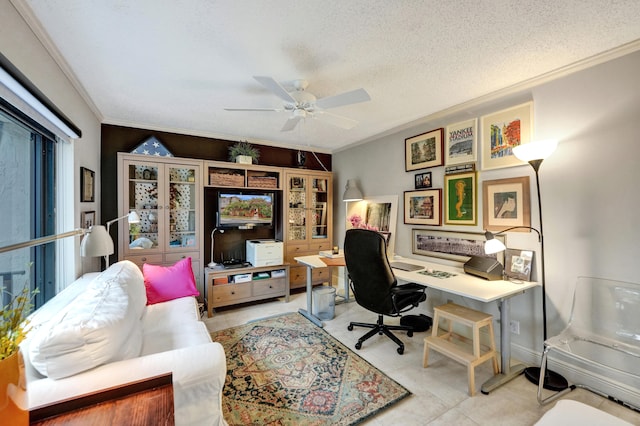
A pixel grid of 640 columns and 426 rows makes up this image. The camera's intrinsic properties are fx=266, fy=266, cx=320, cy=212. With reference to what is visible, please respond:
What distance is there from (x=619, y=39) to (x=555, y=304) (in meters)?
1.90

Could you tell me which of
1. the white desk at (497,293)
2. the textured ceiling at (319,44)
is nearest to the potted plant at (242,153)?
the textured ceiling at (319,44)

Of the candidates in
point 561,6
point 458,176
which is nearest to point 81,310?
point 561,6

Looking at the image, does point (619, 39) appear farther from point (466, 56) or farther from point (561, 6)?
point (466, 56)

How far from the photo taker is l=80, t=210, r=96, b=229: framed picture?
2.45m

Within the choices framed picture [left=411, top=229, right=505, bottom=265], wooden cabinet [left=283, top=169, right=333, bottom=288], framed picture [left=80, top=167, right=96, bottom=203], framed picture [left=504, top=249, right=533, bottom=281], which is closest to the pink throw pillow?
framed picture [left=80, top=167, right=96, bottom=203]

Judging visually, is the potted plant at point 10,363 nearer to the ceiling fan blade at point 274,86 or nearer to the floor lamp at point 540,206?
the ceiling fan blade at point 274,86

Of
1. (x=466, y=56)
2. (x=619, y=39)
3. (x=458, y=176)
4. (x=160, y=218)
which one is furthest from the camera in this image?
(x=160, y=218)

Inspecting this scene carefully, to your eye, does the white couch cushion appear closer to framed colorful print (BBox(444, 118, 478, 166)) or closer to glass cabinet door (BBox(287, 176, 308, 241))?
glass cabinet door (BBox(287, 176, 308, 241))

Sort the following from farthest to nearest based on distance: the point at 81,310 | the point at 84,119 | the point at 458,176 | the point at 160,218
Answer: the point at 160,218, the point at 458,176, the point at 84,119, the point at 81,310

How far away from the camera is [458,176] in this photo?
2809mm

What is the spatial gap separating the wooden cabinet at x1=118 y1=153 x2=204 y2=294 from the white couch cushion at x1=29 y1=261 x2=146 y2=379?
1.72m

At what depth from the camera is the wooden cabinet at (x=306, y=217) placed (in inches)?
161

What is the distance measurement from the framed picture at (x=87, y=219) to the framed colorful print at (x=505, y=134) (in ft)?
12.5

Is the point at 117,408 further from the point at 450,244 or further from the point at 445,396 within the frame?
the point at 450,244
